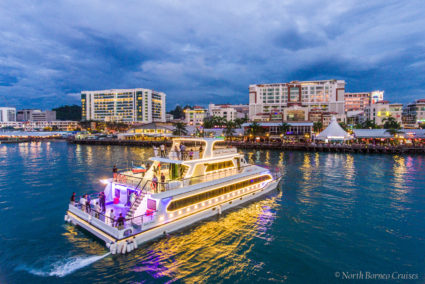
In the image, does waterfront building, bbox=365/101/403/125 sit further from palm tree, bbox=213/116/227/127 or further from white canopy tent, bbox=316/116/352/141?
palm tree, bbox=213/116/227/127

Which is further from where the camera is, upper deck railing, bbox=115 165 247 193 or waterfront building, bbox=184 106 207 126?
waterfront building, bbox=184 106 207 126

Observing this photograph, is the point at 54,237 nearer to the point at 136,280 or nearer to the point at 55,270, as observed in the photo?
the point at 55,270

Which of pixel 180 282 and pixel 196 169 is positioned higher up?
pixel 196 169

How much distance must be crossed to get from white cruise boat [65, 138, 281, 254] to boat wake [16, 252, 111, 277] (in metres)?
1.02

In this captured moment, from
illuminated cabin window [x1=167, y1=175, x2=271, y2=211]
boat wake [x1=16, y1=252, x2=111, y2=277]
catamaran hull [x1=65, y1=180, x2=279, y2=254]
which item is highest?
illuminated cabin window [x1=167, y1=175, x2=271, y2=211]

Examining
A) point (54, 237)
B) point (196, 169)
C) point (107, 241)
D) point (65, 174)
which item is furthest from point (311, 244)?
point (65, 174)

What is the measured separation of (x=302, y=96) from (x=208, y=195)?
116 m

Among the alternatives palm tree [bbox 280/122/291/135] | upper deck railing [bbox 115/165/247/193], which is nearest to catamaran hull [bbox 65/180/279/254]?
upper deck railing [bbox 115/165/247/193]

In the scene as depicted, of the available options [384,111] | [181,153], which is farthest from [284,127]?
[181,153]

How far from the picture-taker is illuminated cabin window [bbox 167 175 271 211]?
539 inches

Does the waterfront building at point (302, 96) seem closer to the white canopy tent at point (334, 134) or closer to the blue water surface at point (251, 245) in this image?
the white canopy tent at point (334, 134)

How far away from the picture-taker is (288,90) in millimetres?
119250

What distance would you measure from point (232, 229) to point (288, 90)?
115m

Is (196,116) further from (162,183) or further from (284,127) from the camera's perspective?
(162,183)
